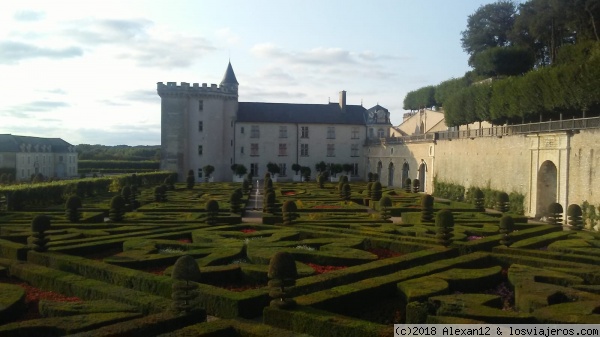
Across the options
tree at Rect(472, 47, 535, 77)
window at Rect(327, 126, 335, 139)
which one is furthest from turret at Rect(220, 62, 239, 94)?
tree at Rect(472, 47, 535, 77)

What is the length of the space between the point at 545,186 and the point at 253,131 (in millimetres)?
36163

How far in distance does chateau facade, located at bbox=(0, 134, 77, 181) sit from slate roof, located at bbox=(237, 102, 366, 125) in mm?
23429

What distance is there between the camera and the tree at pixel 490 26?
5462 cm

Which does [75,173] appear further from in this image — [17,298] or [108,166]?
[17,298]

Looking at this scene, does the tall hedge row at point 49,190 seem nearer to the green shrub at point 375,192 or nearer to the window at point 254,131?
the green shrub at point 375,192

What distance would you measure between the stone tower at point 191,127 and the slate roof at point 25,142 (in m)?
19.8

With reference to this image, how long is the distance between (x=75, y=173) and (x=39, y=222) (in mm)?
64789

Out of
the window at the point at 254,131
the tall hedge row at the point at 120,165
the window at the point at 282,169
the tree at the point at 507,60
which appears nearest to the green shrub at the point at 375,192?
the tree at the point at 507,60

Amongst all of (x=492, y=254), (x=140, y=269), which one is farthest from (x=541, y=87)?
(x=140, y=269)

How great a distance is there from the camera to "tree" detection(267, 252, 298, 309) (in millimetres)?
8828

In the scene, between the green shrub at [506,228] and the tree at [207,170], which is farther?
the tree at [207,170]

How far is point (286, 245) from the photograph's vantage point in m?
14.8

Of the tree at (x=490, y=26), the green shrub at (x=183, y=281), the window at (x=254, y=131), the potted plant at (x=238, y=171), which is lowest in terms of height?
the green shrub at (x=183, y=281)

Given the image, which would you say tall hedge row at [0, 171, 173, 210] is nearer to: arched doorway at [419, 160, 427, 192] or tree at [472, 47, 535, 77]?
arched doorway at [419, 160, 427, 192]
